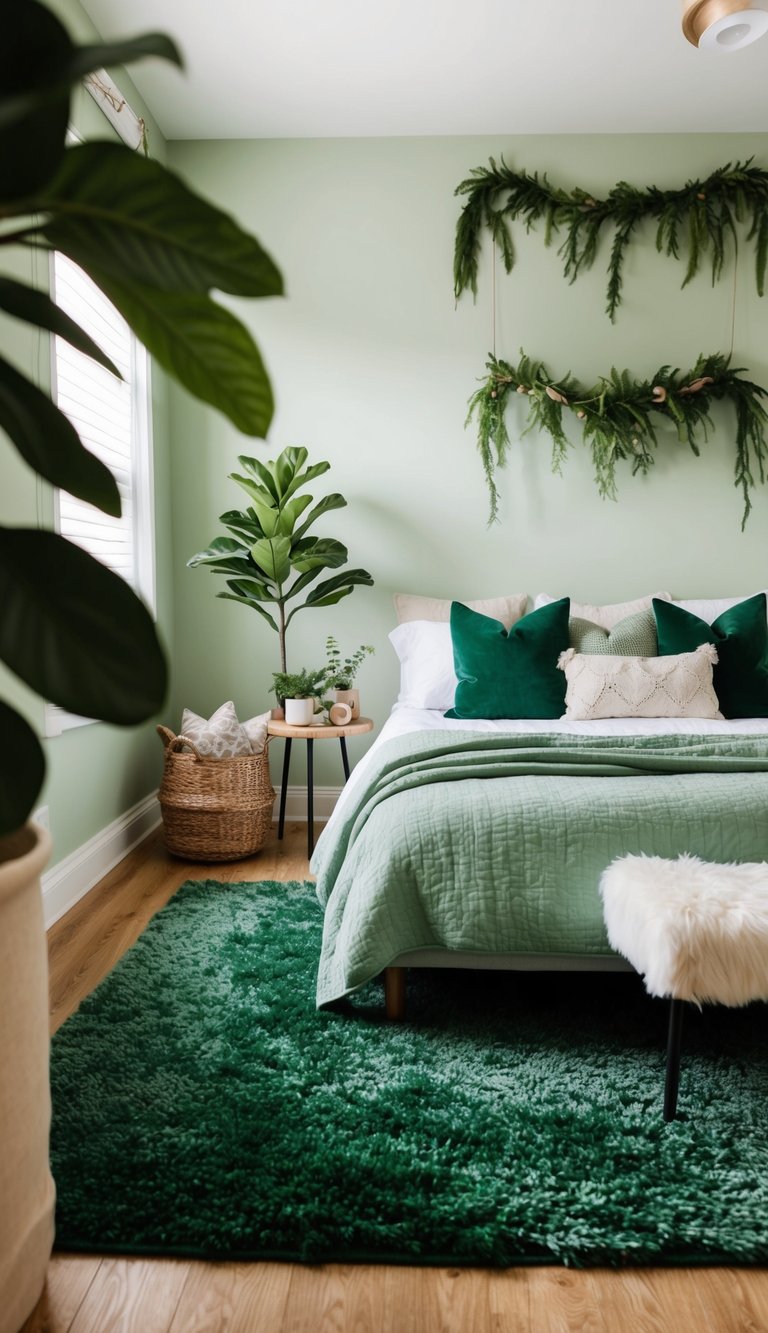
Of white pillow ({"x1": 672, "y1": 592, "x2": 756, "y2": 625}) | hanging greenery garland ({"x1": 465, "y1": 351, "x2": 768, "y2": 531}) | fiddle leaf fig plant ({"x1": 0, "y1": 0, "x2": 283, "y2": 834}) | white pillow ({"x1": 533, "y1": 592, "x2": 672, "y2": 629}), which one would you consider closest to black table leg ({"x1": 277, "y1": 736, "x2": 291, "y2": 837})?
white pillow ({"x1": 533, "y1": 592, "x2": 672, "y2": 629})

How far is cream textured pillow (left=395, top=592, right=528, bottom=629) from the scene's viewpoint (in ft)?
12.7

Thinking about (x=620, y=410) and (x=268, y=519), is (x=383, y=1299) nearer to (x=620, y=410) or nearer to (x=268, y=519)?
(x=268, y=519)

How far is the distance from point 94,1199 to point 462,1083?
0.73 meters

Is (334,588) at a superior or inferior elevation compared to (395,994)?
superior

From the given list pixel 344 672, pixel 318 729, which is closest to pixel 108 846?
pixel 318 729

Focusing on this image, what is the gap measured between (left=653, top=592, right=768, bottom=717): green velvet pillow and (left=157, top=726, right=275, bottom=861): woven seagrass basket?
1.63 m

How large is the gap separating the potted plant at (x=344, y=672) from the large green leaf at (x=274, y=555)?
418 mm

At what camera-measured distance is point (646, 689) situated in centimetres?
331

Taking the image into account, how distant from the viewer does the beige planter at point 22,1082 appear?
3.94 ft

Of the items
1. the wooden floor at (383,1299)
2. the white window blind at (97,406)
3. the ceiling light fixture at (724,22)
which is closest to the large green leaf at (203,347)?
the wooden floor at (383,1299)

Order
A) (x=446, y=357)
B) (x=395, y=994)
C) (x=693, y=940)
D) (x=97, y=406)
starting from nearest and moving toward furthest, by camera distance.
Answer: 1. (x=693, y=940)
2. (x=395, y=994)
3. (x=97, y=406)
4. (x=446, y=357)

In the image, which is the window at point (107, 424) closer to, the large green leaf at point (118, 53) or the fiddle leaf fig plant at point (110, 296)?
the fiddle leaf fig plant at point (110, 296)

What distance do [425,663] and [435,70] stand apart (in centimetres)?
221

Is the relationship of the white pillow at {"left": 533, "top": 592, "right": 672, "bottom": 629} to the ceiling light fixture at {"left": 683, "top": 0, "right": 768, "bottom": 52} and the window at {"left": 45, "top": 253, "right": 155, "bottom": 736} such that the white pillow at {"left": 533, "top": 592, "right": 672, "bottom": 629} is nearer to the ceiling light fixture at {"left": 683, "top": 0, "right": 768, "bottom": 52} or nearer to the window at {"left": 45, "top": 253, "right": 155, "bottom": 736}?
Answer: the window at {"left": 45, "top": 253, "right": 155, "bottom": 736}
